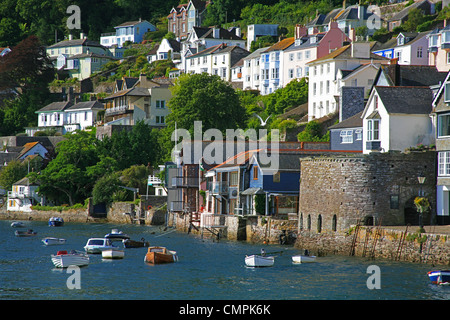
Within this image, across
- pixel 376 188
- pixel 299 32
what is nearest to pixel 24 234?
pixel 376 188

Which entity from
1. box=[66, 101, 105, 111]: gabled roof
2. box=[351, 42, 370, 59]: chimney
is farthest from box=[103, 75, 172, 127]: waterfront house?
box=[351, 42, 370, 59]: chimney

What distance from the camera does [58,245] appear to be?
72.9 m

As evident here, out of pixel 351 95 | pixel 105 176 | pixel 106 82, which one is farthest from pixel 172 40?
pixel 351 95

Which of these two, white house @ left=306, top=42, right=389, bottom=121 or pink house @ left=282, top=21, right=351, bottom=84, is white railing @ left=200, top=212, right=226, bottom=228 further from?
pink house @ left=282, top=21, right=351, bottom=84

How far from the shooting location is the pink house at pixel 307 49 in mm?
115375

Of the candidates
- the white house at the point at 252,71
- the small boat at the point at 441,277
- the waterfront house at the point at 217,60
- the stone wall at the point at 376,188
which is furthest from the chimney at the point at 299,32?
the small boat at the point at 441,277

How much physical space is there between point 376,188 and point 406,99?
8.30 metres

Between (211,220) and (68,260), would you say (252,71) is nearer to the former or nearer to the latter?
(211,220)

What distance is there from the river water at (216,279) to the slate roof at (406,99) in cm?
1200

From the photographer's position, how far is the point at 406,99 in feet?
194

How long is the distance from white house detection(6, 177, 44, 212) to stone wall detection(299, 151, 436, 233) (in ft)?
226

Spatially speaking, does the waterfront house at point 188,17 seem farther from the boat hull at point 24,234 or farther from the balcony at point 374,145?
the balcony at point 374,145
